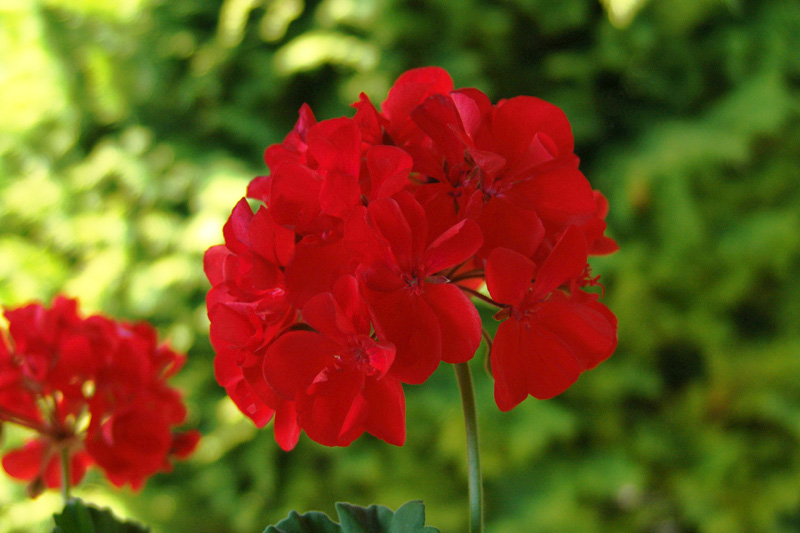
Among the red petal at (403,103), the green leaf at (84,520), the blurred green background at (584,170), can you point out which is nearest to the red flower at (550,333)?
the red petal at (403,103)

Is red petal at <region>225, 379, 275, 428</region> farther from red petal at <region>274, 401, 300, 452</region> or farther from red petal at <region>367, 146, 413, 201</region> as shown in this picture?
red petal at <region>367, 146, 413, 201</region>

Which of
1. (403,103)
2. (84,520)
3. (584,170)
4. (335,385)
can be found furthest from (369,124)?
(584,170)

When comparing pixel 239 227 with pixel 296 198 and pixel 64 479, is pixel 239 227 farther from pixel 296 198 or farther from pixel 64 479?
pixel 64 479

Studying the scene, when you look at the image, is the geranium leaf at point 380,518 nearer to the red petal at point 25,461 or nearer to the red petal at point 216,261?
the red petal at point 216,261

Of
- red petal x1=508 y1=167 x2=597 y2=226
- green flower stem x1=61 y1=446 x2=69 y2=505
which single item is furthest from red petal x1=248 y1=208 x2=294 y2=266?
green flower stem x1=61 y1=446 x2=69 y2=505

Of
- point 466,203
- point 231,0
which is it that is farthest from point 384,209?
point 231,0

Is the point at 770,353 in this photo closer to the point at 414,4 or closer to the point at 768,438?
the point at 768,438
